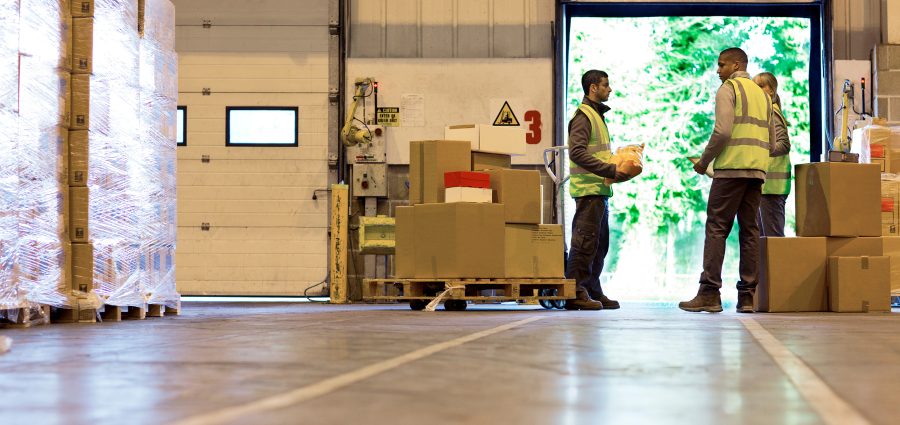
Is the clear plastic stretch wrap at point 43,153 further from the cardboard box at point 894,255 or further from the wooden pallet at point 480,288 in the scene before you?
the cardboard box at point 894,255

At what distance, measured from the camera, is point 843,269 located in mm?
8406

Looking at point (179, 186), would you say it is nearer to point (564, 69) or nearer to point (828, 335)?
point (564, 69)

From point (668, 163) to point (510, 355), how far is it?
9584mm

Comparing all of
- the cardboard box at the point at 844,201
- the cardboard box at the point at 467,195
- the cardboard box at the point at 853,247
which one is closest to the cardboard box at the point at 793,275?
the cardboard box at the point at 853,247

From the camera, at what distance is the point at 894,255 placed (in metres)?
9.27

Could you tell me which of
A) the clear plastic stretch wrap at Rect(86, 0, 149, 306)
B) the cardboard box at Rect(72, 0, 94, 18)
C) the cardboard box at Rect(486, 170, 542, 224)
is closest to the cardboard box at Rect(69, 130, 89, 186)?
the clear plastic stretch wrap at Rect(86, 0, 149, 306)

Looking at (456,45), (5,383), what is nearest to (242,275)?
(456,45)

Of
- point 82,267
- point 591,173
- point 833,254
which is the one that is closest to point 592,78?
point 591,173

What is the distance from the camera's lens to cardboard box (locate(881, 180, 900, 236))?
10719 millimetres

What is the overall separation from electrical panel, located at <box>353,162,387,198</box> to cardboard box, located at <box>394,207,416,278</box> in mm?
3411

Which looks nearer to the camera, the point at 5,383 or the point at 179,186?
the point at 5,383

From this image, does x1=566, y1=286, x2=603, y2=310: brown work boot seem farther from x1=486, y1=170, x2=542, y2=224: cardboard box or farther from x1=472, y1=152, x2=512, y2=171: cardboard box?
x1=472, y1=152, x2=512, y2=171: cardboard box

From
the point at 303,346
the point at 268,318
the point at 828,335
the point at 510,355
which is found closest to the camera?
the point at 510,355

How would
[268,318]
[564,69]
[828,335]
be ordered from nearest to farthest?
[828,335]
[268,318]
[564,69]
